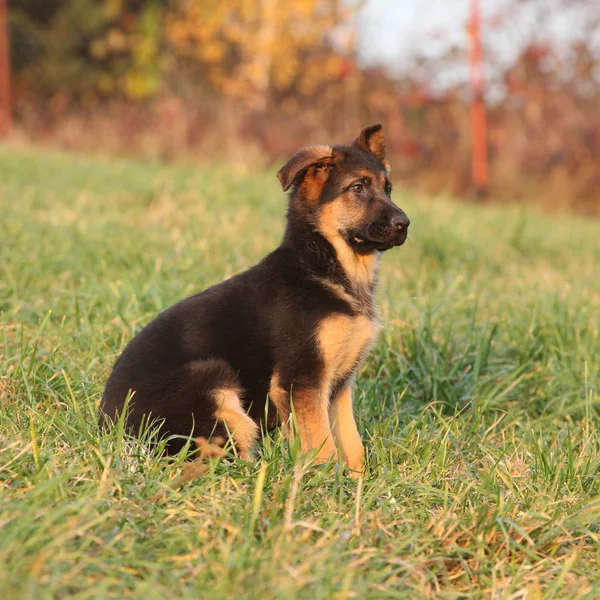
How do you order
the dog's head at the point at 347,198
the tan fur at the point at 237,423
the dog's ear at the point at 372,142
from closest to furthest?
1. the tan fur at the point at 237,423
2. the dog's head at the point at 347,198
3. the dog's ear at the point at 372,142

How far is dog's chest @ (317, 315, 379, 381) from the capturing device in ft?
11.3

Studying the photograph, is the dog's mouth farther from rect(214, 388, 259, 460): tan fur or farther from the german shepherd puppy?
rect(214, 388, 259, 460): tan fur

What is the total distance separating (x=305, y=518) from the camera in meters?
2.84

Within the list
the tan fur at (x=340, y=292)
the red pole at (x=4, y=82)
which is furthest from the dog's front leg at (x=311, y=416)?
the red pole at (x=4, y=82)

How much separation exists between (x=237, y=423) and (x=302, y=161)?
4.20 feet

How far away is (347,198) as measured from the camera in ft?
12.4

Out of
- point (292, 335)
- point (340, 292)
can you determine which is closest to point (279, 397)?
point (292, 335)

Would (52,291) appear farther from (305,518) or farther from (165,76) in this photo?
(165,76)

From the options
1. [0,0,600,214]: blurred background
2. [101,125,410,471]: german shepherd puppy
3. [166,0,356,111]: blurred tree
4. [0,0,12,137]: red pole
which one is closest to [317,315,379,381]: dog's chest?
[101,125,410,471]: german shepherd puppy

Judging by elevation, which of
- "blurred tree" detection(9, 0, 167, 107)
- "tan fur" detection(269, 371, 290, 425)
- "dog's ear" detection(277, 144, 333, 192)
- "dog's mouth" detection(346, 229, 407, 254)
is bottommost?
"tan fur" detection(269, 371, 290, 425)

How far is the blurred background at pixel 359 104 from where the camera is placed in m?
17.4

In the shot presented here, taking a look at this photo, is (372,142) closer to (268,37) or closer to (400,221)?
(400,221)

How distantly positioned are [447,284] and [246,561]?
4.57 m

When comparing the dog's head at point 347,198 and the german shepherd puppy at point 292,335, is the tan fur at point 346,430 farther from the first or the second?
the dog's head at point 347,198
